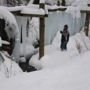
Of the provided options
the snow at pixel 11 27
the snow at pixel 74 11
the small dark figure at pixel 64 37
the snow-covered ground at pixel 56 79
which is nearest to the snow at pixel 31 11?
the snow at pixel 11 27

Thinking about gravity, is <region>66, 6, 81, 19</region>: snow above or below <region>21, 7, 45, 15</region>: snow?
below

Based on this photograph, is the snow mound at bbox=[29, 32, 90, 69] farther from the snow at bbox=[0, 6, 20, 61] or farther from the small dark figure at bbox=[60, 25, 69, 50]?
the snow at bbox=[0, 6, 20, 61]

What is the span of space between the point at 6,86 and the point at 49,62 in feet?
20.6

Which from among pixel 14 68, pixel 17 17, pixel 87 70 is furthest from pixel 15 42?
pixel 87 70

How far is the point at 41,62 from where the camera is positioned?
10617mm

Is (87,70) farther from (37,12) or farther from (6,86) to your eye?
(37,12)

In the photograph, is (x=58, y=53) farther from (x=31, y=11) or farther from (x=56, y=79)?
(x=56, y=79)

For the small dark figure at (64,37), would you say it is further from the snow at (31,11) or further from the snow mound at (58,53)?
the snow at (31,11)

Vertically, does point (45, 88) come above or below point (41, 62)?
above

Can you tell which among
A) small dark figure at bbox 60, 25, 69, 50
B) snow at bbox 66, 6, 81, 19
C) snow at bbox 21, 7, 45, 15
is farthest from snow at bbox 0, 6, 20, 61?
snow at bbox 66, 6, 81, 19

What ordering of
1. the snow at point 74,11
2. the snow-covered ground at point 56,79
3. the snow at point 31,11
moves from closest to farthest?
the snow-covered ground at point 56,79 → the snow at point 31,11 → the snow at point 74,11

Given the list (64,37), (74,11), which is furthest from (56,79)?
(74,11)

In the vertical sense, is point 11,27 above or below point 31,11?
below

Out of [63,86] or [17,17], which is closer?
[63,86]
